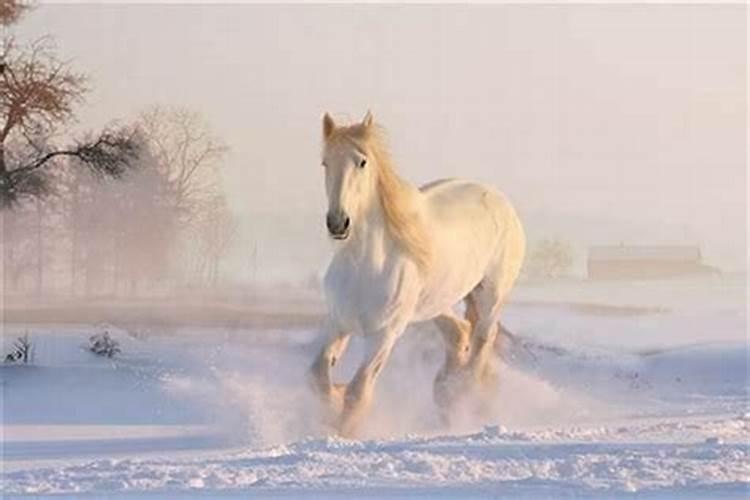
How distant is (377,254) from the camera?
4.17 metres

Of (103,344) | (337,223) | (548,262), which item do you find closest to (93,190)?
(103,344)

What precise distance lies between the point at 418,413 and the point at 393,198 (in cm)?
97

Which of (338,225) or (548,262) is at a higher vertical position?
(338,225)

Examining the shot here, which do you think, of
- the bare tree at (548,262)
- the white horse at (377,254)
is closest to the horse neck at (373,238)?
the white horse at (377,254)

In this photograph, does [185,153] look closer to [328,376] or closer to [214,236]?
[214,236]

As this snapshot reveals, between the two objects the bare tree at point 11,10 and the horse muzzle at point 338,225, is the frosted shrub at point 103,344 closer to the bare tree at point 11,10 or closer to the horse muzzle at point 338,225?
the bare tree at point 11,10

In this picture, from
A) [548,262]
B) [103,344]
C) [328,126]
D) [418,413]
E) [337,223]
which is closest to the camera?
A: [337,223]

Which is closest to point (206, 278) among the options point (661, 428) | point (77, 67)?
point (77, 67)

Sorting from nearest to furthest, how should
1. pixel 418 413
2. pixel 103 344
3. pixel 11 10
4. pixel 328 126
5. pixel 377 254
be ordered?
pixel 328 126, pixel 377 254, pixel 418 413, pixel 11 10, pixel 103 344

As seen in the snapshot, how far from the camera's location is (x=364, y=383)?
4.18 meters

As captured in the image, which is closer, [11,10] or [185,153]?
[11,10]

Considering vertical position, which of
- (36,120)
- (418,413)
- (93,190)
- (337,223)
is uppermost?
(36,120)

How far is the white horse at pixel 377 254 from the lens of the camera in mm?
4035

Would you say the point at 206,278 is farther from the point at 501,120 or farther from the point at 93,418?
the point at 501,120
